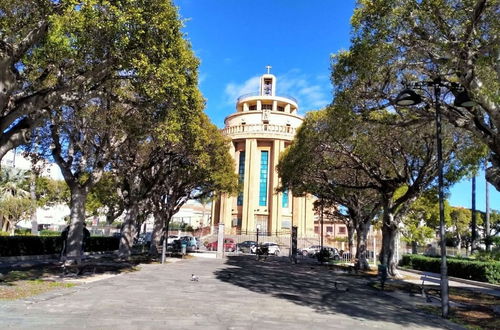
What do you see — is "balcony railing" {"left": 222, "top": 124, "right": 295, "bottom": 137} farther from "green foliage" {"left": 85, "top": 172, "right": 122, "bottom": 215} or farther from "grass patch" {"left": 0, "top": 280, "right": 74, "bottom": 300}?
"grass patch" {"left": 0, "top": 280, "right": 74, "bottom": 300}

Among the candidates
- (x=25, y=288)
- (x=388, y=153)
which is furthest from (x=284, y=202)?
(x=25, y=288)

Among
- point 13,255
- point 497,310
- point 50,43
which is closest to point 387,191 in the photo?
point 497,310

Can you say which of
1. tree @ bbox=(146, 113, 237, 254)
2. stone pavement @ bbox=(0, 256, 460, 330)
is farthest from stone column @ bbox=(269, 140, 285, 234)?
stone pavement @ bbox=(0, 256, 460, 330)

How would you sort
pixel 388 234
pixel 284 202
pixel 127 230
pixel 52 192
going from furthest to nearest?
pixel 284 202 < pixel 52 192 < pixel 127 230 < pixel 388 234

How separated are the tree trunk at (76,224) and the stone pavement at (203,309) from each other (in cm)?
310

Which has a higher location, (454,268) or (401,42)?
(401,42)

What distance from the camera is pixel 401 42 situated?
11.1 metres

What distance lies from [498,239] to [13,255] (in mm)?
21511

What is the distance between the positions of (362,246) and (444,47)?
22143 mm

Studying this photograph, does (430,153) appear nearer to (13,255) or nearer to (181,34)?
(181,34)

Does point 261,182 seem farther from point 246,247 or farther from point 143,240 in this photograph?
point 143,240

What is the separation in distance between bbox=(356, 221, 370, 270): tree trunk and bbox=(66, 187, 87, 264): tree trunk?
1870 centimetres

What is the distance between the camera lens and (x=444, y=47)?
401 inches

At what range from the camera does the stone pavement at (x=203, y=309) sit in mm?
8273
